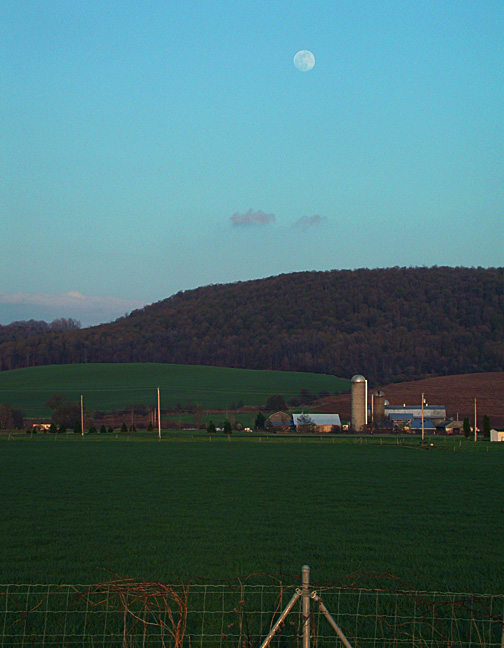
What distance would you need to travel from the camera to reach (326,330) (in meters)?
157

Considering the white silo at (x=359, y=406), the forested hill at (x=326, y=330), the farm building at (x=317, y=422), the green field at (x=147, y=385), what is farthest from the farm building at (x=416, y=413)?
the forested hill at (x=326, y=330)

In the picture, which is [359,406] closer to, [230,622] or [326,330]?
[230,622]

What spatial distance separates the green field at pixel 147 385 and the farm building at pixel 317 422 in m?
17.6

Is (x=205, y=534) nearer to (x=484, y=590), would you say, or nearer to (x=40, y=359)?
(x=484, y=590)

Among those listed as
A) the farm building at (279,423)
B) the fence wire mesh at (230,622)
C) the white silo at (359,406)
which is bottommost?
the farm building at (279,423)

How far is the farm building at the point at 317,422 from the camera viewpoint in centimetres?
7662

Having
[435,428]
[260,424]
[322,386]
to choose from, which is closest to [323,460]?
[260,424]

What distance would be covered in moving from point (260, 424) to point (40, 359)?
9005cm

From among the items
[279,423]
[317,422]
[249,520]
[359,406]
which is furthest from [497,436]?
[249,520]

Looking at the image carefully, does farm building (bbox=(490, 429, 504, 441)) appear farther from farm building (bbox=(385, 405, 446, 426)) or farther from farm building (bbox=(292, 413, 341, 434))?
farm building (bbox=(385, 405, 446, 426))

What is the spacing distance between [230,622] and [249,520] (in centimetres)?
771

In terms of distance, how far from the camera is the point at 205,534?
48.5 ft

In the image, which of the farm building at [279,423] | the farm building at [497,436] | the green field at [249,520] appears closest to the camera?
the green field at [249,520]

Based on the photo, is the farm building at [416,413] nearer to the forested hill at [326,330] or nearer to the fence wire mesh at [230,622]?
the forested hill at [326,330]
